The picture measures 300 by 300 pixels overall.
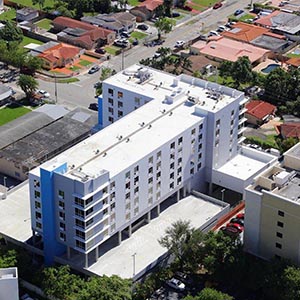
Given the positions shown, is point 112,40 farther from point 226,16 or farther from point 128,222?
point 128,222

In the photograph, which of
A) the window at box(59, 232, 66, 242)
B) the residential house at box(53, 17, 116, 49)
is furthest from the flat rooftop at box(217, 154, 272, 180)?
A: the residential house at box(53, 17, 116, 49)

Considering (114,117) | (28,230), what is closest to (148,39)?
(114,117)

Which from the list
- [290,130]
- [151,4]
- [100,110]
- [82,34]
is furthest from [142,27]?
[100,110]

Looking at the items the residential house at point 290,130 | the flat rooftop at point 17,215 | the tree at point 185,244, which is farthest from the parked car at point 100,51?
the tree at point 185,244

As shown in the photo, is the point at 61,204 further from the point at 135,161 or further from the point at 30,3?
the point at 30,3

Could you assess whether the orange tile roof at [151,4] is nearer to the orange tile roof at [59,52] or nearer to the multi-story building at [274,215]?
the orange tile roof at [59,52]
